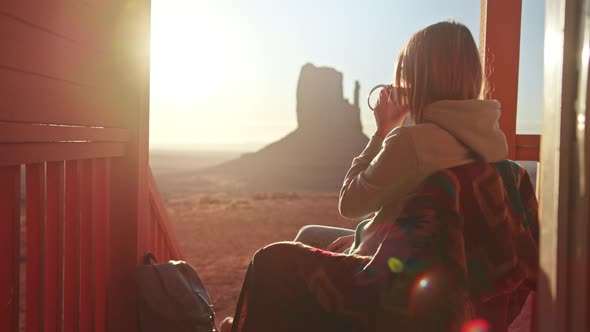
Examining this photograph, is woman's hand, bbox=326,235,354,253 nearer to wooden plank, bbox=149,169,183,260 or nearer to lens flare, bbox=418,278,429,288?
lens flare, bbox=418,278,429,288

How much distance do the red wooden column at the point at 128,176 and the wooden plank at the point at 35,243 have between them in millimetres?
501

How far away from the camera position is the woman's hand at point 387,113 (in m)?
1.51

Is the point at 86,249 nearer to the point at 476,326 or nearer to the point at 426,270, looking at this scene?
the point at 426,270

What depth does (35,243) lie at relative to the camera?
4.83ft

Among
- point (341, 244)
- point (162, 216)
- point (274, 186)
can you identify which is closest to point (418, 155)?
point (341, 244)

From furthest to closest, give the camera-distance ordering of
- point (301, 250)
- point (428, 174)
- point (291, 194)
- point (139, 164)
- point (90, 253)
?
1. point (291, 194)
2. point (139, 164)
3. point (90, 253)
4. point (301, 250)
5. point (428, 174)

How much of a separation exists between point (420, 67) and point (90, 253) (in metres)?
1.34

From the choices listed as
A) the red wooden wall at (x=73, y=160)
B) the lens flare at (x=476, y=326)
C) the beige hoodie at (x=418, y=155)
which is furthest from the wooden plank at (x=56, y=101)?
the lens flare at (x=476, y=326)

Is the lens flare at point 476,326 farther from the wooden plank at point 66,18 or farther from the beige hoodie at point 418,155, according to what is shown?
the wooden plank at point 66,18

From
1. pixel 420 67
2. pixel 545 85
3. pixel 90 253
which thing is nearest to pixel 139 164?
pixel 90 253

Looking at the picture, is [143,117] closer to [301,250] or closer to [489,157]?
[301,250]

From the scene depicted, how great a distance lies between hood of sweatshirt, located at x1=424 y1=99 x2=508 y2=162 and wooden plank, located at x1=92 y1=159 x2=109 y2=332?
1263 millimetres

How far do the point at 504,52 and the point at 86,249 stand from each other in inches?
82.3

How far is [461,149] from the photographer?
51.0 inches
